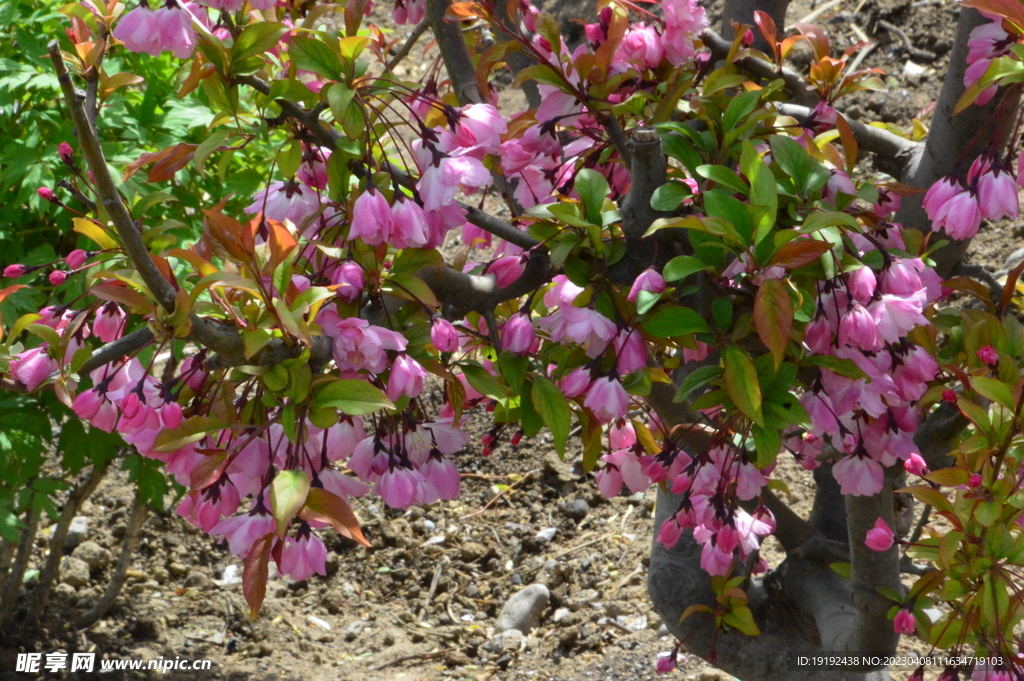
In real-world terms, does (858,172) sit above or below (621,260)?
above

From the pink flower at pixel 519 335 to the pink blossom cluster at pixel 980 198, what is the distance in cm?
59

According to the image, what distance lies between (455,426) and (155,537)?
223 centimetres

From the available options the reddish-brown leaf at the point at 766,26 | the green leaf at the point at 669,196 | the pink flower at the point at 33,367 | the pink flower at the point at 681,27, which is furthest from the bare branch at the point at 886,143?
the pink flower at the point at 33,367

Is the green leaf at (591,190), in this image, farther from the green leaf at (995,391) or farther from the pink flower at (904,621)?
the pink flower at (904,621)

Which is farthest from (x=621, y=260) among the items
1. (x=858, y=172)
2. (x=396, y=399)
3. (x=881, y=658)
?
(x=858, y=172)

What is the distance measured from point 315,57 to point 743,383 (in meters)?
0.63

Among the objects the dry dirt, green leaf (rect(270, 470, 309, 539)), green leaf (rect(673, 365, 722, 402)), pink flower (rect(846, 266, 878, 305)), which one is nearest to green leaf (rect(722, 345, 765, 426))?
green leaf (rect(673, 365, 722, 402))

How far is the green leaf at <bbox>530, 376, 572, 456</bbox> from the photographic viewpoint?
1.09 metres

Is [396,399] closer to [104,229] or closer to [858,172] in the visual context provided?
[104,229]

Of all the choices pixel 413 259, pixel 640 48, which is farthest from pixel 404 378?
pixel 640 48

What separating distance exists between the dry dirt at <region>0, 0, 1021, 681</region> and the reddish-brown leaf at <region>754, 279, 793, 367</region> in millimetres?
1606

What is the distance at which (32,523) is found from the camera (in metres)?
2.37

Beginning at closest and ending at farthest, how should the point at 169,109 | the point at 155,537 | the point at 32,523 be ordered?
the point at 169,109 → the point at 32,523 → the point at 155,537

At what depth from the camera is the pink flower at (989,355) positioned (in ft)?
3.83
